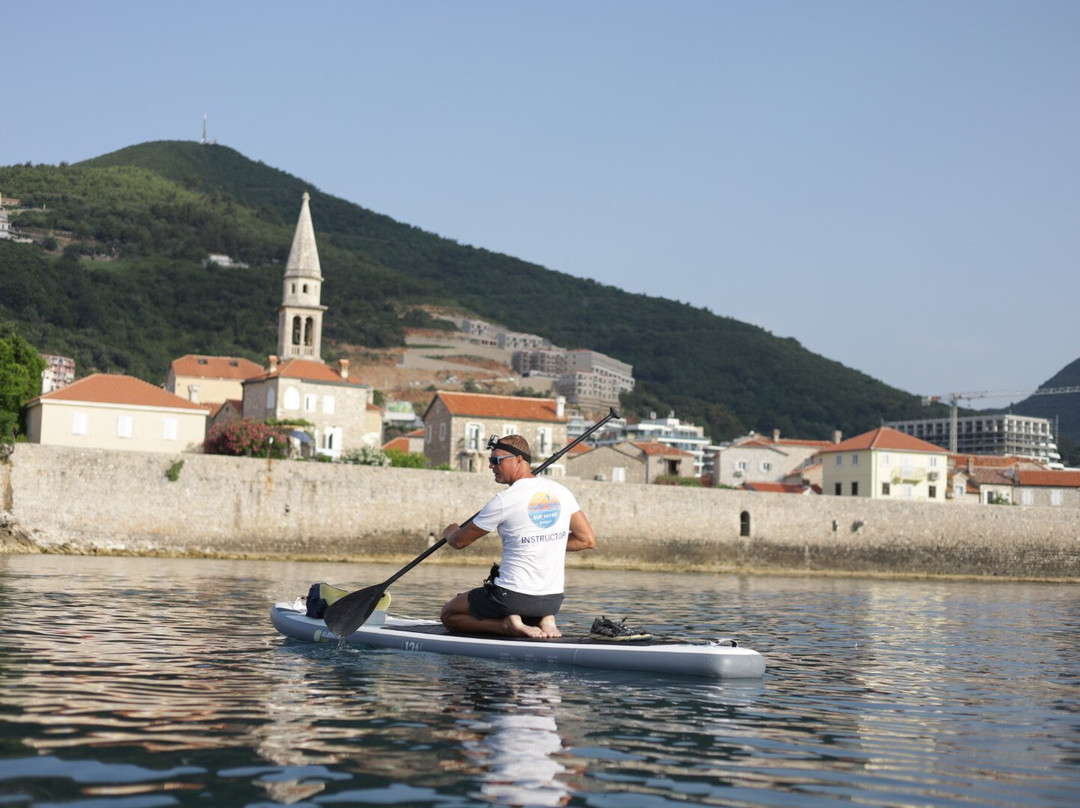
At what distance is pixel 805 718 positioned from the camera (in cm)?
865

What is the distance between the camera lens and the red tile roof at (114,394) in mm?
45156

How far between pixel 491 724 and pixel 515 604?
279 centimetres

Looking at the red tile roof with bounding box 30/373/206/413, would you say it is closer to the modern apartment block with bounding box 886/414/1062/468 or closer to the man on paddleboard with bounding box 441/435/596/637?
the man on paddleboard with bounding box 441/435/596/637

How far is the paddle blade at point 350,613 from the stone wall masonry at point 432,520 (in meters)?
24.9

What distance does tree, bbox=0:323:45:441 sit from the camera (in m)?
37.2

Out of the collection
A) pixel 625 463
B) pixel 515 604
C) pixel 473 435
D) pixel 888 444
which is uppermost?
pixel 888 444

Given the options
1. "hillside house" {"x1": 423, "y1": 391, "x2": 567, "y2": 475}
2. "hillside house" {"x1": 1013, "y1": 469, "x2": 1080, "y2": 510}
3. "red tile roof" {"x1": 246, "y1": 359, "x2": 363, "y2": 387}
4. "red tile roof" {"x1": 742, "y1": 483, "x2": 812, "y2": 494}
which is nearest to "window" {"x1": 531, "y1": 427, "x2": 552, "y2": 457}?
"hillside house" {"x1": 423, "y1": 391, "x2": 567, "y2": 475}

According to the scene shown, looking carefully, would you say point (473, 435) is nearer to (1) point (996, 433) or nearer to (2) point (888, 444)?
(2) point (888, 444)

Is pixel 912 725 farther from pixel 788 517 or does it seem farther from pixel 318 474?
pixel 788 517

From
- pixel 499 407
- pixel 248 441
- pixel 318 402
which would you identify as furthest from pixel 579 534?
pixel 499 407

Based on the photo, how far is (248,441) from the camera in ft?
141

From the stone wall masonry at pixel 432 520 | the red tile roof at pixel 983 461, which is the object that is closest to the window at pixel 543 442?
the stone wall masonry at pixel 432 520

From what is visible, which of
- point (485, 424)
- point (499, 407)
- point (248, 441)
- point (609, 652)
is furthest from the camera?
point (499, 407)

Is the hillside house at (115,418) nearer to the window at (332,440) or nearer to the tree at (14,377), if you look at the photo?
the tree at (14,377)
